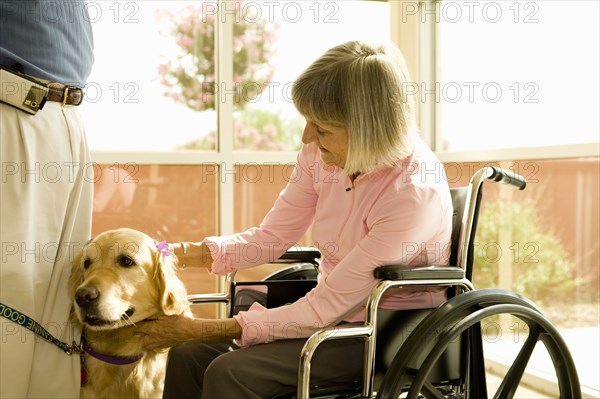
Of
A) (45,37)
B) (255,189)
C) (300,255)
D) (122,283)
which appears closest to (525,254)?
(255,189)

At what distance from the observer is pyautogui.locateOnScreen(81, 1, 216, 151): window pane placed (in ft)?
9.98

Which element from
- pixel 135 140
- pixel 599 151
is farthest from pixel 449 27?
pixel 135 140

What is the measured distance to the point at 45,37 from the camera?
1494 millimetres

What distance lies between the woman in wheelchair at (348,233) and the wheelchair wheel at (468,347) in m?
0.17

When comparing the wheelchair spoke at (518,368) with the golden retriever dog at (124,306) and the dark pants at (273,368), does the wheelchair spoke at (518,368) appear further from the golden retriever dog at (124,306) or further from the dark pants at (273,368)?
the golden retriever dog at (124,306)

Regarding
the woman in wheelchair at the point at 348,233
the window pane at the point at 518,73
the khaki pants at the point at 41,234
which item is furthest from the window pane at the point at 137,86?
the woman in wheelchair at the point at 348,233

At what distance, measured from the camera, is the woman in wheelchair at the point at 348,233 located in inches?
59.3

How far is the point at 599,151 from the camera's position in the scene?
7.76 feet

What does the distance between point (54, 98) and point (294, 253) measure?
Result: 843mm

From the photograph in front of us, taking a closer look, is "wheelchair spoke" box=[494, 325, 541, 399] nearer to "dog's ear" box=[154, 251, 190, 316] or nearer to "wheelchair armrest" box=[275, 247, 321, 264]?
"wheelchair armrest" box=[275, 247, 321, 264]

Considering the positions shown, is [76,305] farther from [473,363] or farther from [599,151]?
[599,151]

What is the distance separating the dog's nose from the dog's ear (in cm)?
20

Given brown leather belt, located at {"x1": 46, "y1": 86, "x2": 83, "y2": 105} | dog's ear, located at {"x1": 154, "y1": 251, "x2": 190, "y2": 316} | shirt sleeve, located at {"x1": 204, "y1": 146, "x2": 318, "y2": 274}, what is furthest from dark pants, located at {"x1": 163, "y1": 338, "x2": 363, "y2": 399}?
brown leather belt, located at {"x1": 46, "y1": 86, "x2": 83, "y2": 105}

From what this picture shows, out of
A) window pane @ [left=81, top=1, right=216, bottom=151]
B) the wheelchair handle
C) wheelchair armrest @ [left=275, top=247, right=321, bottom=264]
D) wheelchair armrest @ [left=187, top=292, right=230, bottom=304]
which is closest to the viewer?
the wheelchair handle
